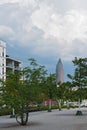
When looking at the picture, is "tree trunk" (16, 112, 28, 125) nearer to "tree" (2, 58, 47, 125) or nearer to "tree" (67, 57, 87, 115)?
"tree" (2, 58, 47, 125)

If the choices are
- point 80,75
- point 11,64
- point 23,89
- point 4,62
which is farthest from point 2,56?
point 23,89

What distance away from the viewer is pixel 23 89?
3272 centimetres

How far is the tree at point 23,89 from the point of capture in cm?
3262

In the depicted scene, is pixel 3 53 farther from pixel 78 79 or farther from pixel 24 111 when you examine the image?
pixel 24 111

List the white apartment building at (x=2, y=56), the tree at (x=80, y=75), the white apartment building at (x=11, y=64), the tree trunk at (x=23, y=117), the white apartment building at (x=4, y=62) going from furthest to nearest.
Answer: the white apartment building at (x=11, y=64) → the white apartment building at (x=2, y=56) → the white apartment building at (x=4, y=62) → the tree at (x=80, y=75) → the tree trunk at (x=23, y=117)

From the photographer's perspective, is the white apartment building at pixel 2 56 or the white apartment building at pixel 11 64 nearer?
the white apartment building at pixel 2 56

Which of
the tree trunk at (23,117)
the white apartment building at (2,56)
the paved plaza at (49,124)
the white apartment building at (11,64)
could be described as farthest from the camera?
the white apartment building at (11,64)

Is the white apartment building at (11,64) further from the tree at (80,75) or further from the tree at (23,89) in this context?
the tree at (23,89)

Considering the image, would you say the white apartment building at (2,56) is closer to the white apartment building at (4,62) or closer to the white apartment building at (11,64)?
the white apartment building at (4,62)

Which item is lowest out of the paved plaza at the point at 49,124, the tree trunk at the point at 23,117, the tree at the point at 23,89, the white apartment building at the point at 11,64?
the paved plaza at the point at 49,124

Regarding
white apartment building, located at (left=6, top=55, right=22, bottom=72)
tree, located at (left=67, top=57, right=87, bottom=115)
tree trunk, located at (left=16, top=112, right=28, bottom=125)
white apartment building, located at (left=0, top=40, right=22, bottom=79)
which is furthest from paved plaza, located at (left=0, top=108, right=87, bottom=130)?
white apartment building, located at (left=6, top=55, right=22, bottom=72)

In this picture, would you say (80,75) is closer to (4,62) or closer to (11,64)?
(4,62)

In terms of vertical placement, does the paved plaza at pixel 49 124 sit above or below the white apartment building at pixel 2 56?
below

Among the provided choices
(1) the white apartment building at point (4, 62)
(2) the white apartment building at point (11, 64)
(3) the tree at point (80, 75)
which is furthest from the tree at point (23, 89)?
(2) the white apartment building at point (11, 64)
